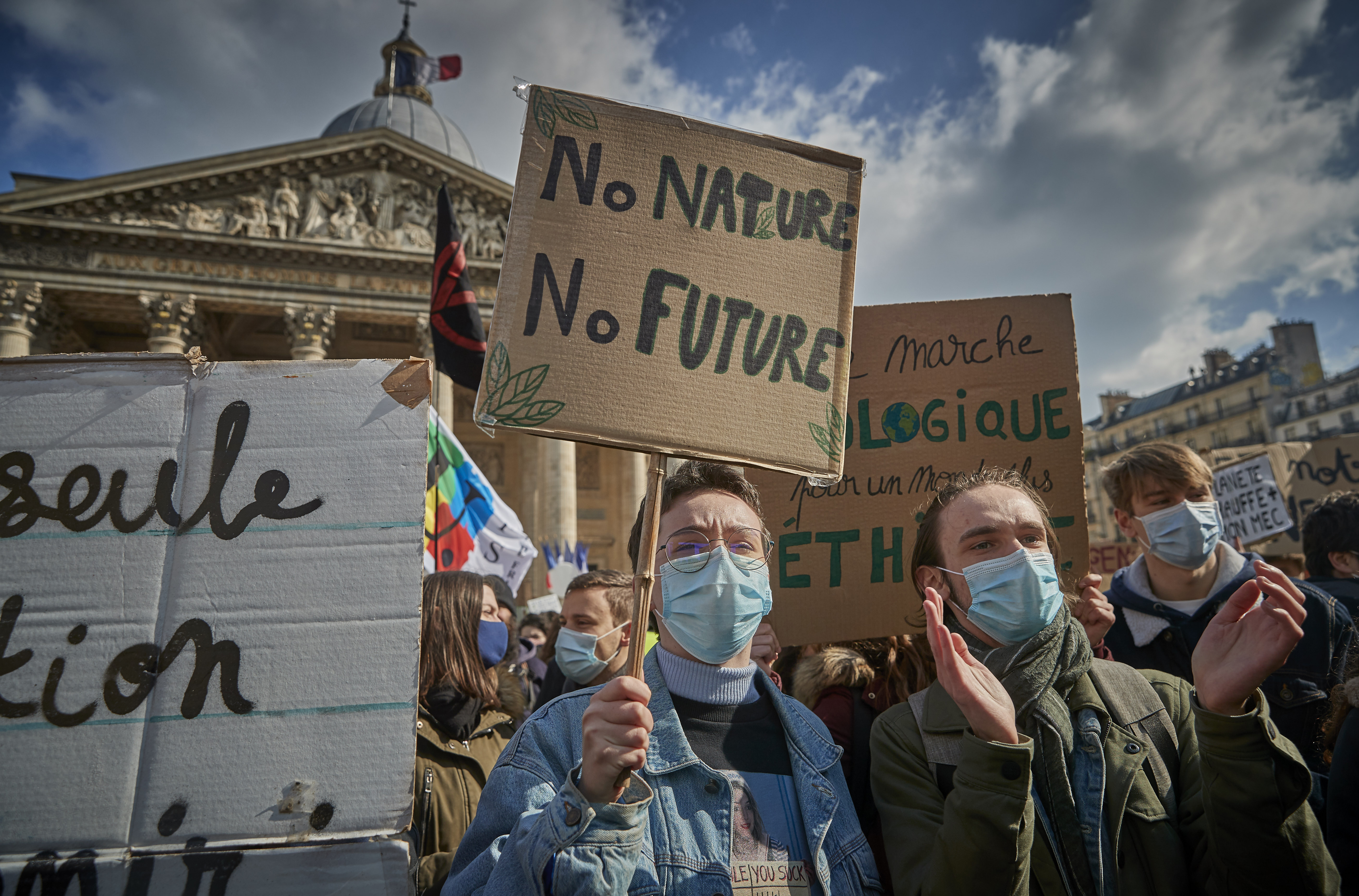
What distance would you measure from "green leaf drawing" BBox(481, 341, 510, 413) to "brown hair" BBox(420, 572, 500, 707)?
127 centimetres

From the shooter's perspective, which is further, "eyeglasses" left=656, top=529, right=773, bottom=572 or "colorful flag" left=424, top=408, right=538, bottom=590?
"colorful flag" left=424, top=408, right=538, bottom=590

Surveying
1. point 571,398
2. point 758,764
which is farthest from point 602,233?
point 758,764

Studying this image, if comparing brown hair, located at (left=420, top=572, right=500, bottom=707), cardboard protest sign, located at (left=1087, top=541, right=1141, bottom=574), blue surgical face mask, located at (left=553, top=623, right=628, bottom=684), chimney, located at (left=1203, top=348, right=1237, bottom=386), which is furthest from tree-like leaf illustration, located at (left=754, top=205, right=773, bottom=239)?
chimney, located at (left=1203, top=348, right=1237, bottom=386)

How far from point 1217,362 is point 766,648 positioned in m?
59.8

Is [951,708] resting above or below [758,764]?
above

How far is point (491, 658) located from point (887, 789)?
1566 mm

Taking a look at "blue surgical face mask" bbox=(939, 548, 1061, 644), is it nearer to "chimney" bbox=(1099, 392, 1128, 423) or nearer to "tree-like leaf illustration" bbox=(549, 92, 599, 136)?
"tree-like leaf illustration" bbox=(549, 92, 599, 136)

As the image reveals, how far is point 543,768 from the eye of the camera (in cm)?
155

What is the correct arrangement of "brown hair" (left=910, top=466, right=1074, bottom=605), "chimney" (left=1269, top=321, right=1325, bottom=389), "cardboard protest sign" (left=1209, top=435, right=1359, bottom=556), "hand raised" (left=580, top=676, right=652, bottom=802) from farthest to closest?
"chimney" (left=1269, top=321, right=1325, bottom=389) → "cardboard protest sign" (left=1209, top=435, right=1359, bottom=556) → "brown hair" (left=910, top=466, right=1074, bottom=605) → "hand raised" (left=580, top=676, right=652, bottom=802)

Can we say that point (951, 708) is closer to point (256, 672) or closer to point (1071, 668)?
point (1071, 668)

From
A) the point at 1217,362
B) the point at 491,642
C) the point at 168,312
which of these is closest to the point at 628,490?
the point at 168,312

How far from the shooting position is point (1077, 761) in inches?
69.9

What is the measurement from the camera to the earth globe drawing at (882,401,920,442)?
298cm

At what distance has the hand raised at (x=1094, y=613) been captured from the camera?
8.04ft
